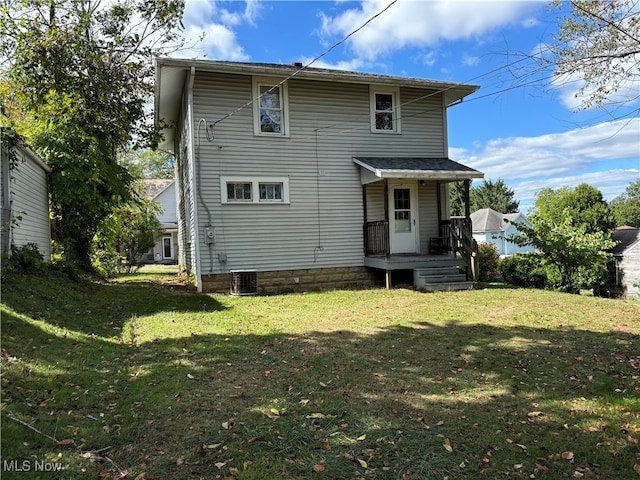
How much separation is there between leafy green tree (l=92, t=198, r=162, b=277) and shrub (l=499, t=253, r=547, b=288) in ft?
39.9

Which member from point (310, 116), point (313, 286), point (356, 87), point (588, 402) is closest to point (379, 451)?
point (588, 402)

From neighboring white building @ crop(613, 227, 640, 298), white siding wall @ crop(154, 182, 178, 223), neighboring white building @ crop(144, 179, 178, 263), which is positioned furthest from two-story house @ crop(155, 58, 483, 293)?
white siding wall @ crop(154, 182, 178, 223)

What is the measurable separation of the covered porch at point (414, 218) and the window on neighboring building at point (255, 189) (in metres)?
2.33

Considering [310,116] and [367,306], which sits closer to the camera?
[367,306]

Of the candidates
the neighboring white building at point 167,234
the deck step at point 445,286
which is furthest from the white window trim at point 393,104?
the neighboring white building at point 167,234

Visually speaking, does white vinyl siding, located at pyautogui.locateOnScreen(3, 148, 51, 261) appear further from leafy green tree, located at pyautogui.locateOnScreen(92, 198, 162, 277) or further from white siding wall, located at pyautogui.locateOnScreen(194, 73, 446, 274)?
white siding wall, located at pyautogui.locateOnScreen(194, 73, 446, 274)

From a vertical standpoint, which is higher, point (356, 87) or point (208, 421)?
point (356, 87)

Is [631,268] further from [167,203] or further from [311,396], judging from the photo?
[167,203]

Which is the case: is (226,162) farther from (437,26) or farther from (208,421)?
(208,421)

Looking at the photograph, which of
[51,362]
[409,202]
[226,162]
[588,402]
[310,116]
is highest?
[310,116]

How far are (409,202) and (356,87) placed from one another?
3753mm

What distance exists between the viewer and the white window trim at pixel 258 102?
11180 mm

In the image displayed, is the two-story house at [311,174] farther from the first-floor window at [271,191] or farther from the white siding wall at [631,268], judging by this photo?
the white siding wall at [631,268]

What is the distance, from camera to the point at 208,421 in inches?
135
